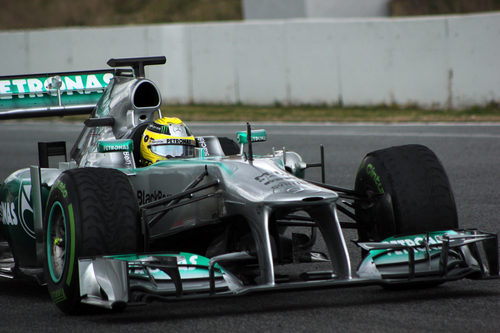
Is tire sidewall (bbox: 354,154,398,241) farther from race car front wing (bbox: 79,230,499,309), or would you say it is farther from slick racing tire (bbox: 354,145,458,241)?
race car front wing (bbox: 79,230,499,309)

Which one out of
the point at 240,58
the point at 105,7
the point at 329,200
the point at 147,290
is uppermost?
the point at 105,7

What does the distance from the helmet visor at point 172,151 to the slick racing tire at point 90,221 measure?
104 centimetres

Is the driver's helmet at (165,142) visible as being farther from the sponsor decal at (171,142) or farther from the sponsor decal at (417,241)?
the sponsor decal at (417,241)

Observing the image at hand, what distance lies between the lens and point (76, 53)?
2397cm

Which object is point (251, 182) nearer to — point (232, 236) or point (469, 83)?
point (232, 236)

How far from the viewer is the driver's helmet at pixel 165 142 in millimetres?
7523

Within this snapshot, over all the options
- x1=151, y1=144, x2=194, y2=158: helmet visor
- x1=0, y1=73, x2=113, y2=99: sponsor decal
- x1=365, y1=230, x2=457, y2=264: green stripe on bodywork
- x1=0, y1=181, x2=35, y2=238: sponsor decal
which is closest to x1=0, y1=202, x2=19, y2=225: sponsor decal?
x1=0, y1=181, x2=35, y2=238: sponsor decal

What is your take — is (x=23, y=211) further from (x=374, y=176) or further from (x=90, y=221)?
(x=374, y=176)

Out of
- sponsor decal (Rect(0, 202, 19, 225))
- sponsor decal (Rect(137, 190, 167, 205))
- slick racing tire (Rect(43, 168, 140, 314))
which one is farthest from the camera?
sponsor decal (Rect(0, 202, 19, 225))

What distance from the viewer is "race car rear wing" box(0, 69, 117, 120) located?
9.01 m

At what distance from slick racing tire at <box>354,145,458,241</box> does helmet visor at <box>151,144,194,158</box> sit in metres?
1.37

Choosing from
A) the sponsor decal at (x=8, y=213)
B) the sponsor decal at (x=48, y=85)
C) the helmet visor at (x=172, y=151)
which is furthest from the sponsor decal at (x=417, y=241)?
the sponsor decal at (x=48, y=85)

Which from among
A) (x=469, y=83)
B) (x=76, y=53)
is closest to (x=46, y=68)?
(x=76, y=53)

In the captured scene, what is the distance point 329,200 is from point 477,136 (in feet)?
32.9
